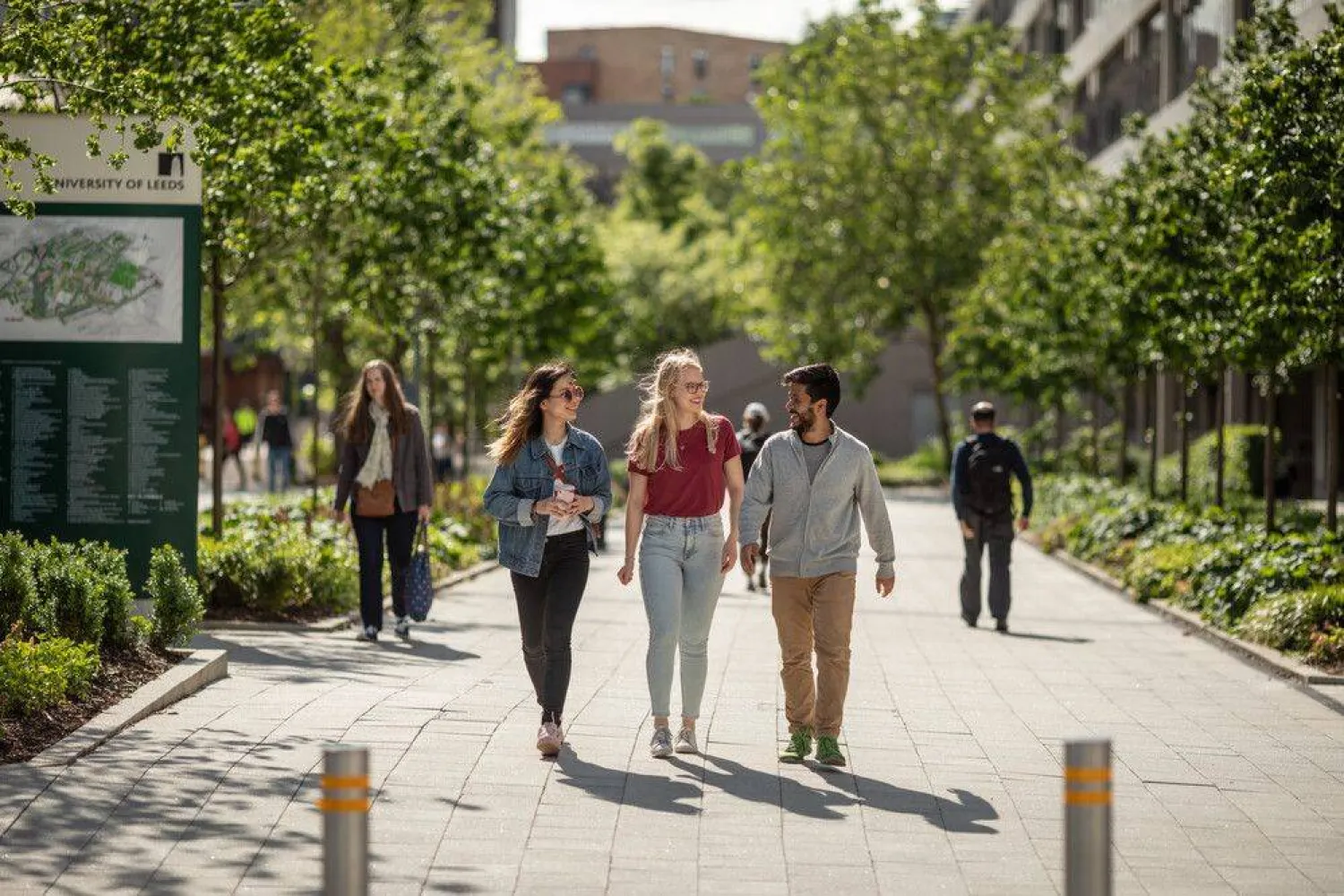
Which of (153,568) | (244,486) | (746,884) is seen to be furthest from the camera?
(244,486)

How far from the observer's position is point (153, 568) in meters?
11.5

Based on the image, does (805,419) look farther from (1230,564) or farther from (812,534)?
(1230,564)

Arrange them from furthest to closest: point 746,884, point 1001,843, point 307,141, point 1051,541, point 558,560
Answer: point 1051,541
point 307,141
point 558,560
point 1001,843
point 746,884

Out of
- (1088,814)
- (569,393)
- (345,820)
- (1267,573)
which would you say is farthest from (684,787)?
(1267,573)

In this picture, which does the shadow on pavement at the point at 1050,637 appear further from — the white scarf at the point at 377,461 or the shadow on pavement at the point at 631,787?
the shadow on pavement at the point at 631,787

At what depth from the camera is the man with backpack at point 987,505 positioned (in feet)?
52.7

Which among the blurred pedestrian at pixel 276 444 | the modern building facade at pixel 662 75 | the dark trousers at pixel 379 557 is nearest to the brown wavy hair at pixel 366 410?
the dark trousers at pixel 379 557

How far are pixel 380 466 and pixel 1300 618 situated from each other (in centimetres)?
612

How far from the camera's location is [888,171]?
160ft

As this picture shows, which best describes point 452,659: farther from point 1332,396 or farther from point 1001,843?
point 1332,396

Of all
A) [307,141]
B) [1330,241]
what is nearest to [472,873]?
[1330,241]

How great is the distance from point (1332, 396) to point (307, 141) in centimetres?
811

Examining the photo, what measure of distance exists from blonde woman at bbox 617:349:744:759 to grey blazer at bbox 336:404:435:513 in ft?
14.5

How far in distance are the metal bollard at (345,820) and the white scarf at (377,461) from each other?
861 centimetres
